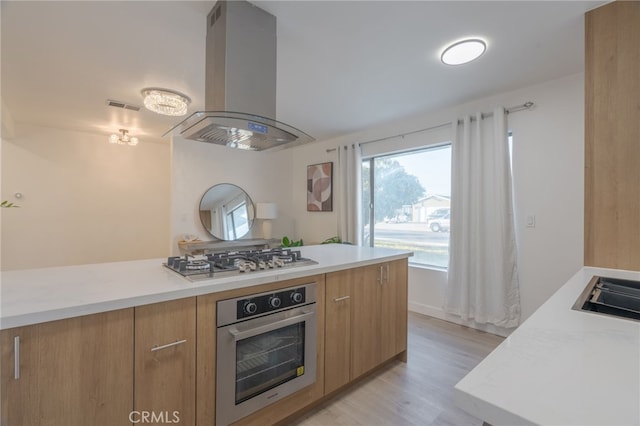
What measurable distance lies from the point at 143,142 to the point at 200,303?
461cm

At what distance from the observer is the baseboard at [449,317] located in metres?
2.91

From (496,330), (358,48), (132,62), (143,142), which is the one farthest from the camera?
(143,142)

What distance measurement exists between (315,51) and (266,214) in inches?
121

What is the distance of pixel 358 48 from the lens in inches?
84.5

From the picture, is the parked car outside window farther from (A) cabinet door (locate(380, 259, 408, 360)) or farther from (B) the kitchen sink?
(B) the kitchen sink

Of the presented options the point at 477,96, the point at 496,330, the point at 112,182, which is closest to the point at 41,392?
the point at 496,330

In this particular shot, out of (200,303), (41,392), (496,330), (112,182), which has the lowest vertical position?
(496,330)

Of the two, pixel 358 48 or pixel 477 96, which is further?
pixel 477 96

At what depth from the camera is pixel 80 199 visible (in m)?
4.30

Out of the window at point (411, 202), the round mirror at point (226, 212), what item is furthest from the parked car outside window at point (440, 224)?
the round mirror at point (226, 212)

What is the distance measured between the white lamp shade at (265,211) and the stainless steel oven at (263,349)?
330 centimetres

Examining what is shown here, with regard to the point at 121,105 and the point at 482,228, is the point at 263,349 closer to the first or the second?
the point at 482,228

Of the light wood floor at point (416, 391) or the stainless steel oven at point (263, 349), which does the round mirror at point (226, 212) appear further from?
the stainless steel oven at point (263, 349)

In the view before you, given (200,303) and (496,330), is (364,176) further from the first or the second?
(200,303)
